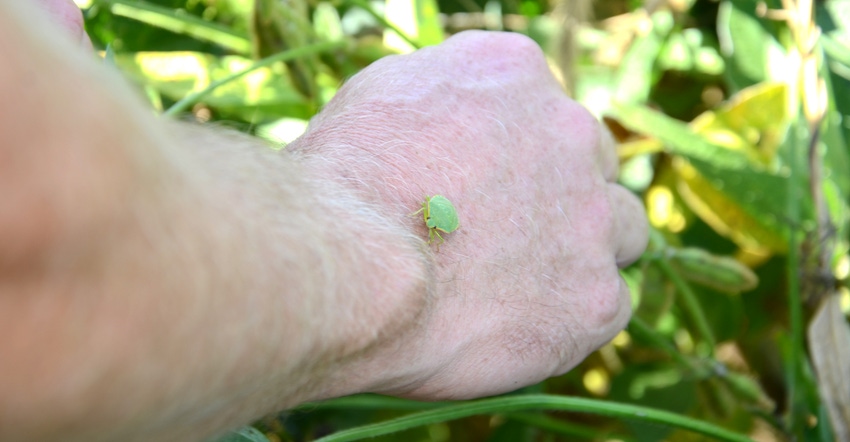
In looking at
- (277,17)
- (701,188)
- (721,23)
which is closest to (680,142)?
(701,188)

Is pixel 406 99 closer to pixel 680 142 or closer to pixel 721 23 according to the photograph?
pixel 680 142

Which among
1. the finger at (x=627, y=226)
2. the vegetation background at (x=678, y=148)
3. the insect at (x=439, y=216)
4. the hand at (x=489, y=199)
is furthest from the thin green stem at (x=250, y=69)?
the finger at (x=627, y=226)

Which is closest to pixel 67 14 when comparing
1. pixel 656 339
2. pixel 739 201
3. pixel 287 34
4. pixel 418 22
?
pixel 287 34

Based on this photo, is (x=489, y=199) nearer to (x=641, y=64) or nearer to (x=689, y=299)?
(x=689, y=299)

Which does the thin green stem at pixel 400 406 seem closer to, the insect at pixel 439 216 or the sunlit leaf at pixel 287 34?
the insect at pixel 439 216

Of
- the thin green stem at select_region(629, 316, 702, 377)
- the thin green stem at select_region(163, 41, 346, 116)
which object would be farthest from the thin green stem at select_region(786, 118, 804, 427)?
the thin green stem at select_region(163, 41, 346, 116)

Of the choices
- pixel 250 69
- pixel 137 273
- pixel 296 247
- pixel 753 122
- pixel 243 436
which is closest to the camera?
pixel 137 273

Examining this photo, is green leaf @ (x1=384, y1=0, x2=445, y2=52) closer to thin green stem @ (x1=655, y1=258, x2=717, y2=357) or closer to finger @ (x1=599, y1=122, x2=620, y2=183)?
finger @ (x1=599, y1=122, x2=620, y2=183)
